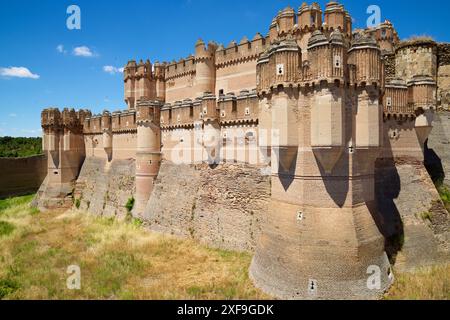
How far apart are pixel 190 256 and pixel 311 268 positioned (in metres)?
7.05

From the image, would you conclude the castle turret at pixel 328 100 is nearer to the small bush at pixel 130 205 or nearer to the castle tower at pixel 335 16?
the castle tower at pixel 335 16

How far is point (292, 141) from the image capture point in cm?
1117

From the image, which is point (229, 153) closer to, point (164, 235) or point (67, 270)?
point (164, 235)

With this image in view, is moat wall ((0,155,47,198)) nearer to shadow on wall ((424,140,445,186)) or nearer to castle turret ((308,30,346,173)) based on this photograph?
castle turret ((308,30,346,173))

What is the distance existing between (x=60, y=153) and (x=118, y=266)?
1936cm

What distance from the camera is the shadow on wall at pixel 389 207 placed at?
498 inches

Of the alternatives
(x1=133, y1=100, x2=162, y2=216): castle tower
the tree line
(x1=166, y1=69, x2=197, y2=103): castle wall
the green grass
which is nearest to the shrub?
(x1=133, y1=100, x2=162, y2=216): castle tower

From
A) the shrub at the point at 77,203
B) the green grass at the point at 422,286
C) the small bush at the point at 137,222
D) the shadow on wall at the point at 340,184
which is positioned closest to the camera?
the green grass at the point at 422,286

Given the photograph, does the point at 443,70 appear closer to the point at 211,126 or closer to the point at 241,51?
the point at 241,51

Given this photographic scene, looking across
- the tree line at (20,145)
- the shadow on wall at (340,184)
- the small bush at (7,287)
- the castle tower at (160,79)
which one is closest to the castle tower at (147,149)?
the small bush at (7,287)

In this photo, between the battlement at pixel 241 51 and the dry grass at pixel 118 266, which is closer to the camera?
the dry grass at pixel 118 266

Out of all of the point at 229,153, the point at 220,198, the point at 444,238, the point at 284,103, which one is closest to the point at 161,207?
the point at 220,198

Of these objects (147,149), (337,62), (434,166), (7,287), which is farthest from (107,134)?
(434,166)

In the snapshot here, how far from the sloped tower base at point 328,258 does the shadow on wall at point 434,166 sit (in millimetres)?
7985
